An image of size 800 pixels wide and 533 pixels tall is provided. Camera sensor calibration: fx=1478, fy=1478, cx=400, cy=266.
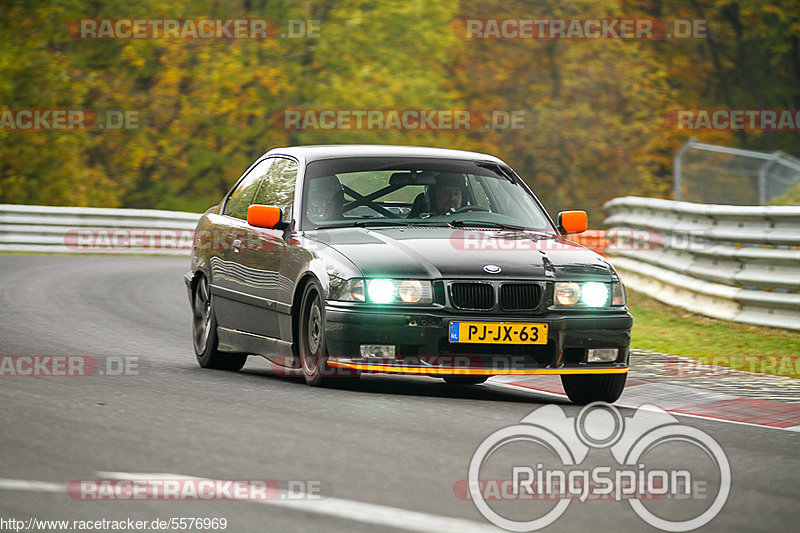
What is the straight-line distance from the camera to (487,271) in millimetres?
8969

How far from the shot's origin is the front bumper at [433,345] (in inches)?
349

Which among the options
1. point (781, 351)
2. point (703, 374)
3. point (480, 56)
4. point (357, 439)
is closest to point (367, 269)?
point (357, 439)

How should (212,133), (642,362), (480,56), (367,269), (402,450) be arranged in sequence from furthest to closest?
1. (480,56)
2. (212,133)
3. (642,362)
4. (367,269)
5. (402,450)

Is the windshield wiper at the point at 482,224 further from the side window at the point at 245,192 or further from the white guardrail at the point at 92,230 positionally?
the white guardrail at the point at 92,230

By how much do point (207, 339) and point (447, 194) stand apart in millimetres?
2176

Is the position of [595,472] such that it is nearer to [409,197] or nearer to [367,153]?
[409,197]

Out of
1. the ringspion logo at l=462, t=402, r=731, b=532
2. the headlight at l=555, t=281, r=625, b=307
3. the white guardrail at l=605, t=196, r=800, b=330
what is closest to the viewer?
the ringspion logo at l=462, t=402, r=731, b=532

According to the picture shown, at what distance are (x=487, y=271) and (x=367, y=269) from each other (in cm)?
73

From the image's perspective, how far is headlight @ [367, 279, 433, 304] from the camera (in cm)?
891

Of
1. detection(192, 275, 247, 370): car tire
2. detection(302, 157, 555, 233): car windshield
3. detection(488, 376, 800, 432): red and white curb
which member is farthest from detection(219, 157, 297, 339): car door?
detection(488, 376, 800, 432): red and white curb

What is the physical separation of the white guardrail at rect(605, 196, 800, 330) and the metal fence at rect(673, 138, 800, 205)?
3.18 metres

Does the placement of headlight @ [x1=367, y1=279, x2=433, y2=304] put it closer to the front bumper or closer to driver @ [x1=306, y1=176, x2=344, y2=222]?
the front bumper

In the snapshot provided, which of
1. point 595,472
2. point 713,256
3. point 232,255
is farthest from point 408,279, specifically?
point 713,256

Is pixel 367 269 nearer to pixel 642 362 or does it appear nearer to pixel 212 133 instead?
pixel 642 362
